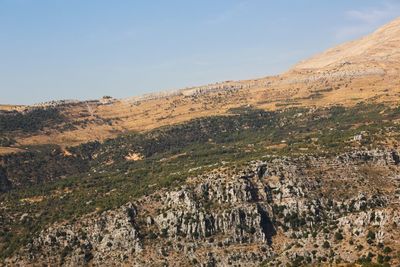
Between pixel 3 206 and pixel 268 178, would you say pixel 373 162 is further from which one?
pixel 3 206

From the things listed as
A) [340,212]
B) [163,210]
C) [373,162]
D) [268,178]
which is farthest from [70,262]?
[373,162]

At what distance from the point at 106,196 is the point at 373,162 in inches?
3316

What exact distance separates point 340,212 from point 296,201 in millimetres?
12664

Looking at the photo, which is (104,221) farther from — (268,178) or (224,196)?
(268,178)

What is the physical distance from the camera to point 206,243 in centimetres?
13975

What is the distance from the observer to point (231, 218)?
469 feet

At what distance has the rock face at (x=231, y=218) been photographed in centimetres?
13675


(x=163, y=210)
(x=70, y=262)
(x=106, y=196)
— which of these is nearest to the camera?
(x=70, y=262)

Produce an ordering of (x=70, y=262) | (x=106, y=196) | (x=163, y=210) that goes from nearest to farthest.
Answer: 1. (x=70, y=262)
2. (x=163, y=210)
3. (x=106, y=196)

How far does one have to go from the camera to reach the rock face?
449 ft

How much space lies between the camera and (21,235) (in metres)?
150

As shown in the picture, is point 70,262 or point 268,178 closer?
point 70,262

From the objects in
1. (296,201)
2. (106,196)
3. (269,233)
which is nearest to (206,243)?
(269,233)

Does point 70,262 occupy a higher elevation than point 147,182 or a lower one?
lower
